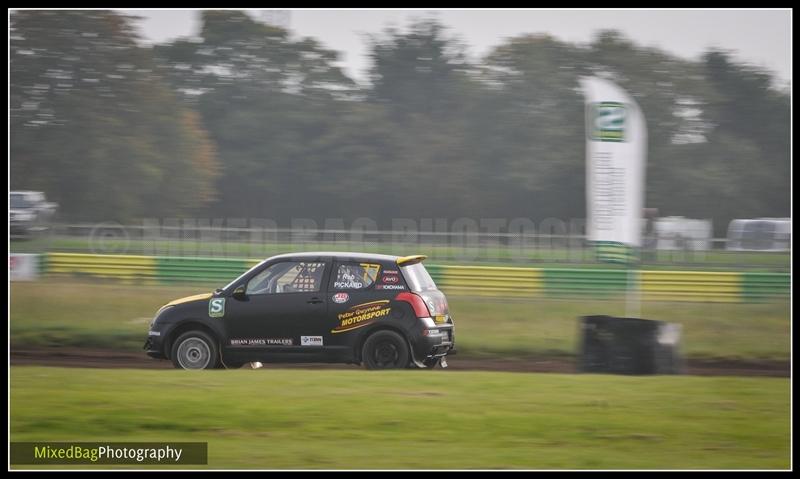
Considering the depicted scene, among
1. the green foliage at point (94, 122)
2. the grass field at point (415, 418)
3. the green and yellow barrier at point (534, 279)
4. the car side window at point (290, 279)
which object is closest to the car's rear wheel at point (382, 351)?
the grass field at point (415, 418)

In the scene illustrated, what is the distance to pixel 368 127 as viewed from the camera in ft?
106

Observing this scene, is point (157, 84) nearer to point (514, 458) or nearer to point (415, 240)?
point (415, 240)

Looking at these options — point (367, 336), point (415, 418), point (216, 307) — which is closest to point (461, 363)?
point (367, 336)

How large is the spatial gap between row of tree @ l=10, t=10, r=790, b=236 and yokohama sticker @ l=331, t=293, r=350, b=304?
19.9 meters

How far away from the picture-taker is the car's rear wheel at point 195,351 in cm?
1078

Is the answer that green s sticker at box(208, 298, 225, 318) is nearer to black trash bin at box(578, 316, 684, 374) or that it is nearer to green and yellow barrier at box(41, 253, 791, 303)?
black trash bin at box(578, 316, 684, 374)

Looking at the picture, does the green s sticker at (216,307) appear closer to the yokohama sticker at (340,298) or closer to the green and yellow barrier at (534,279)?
the yokohama sticker at (340,298)

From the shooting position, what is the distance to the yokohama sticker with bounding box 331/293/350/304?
10.6 metres

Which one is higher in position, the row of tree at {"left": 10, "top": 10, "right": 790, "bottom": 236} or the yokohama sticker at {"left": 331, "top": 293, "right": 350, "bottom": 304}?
the row of tree at {"left": 10, "top": 10, "right": 790, "bottom": 236}

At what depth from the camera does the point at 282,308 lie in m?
10.7

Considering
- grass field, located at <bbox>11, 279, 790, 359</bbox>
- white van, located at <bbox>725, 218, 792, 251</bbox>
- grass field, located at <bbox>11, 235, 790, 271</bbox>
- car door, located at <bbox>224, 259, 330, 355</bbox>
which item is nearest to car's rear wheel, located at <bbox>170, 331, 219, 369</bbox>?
car door, located at <bbox>224, 259, 330, 355</bbox>

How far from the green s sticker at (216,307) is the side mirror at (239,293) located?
16 centimetres

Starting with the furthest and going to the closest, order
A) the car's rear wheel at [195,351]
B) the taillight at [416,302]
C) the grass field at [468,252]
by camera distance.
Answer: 1. the grass field at [468,252]
2. the car's rear wheel at [195,351]
3. the taillight at [416,302]

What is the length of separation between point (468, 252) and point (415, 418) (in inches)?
624
